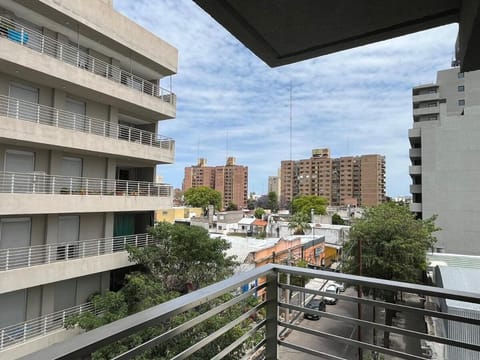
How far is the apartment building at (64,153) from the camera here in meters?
6.85

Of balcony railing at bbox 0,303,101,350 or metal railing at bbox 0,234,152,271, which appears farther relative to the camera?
metal railing at bbox 0,234,152,271

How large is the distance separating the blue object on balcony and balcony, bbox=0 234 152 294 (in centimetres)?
459

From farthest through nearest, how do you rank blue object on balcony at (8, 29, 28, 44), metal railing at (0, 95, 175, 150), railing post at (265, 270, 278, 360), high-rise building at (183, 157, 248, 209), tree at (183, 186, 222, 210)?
high-rise building at (183, 157, 248, 209) < tree at (183, 186, 222, 210) < metal railing at (0, 95, 175, 150) < blue object on balcony at (8, 29, 28, 44) < railing post at (265, 270, 278, 360)

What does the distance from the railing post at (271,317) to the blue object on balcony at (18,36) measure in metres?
8.00

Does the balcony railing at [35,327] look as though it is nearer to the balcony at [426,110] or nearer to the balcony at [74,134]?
the balcony at [74,134]

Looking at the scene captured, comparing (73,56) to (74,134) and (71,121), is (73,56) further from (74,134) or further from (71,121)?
(74,134)

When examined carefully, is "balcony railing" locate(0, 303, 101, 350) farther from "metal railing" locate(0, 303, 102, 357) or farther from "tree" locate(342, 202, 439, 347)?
"tree" locate(342, 202, 439, 347)

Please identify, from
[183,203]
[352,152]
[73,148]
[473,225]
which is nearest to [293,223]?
[473,225]

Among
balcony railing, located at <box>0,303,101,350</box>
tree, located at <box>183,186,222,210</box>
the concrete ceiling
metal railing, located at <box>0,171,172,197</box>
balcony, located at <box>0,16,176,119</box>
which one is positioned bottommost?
balcony railing, located at <box>0,303,101,350</box>

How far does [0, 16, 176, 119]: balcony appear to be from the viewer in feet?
21.7

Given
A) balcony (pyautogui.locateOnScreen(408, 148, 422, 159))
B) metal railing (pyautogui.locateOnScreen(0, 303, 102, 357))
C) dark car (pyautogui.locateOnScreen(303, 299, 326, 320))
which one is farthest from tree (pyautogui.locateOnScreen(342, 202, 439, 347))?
balcony (pyautogui.locateOnScreen(408, 148, 422, 159))

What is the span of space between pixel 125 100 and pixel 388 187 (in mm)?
50950

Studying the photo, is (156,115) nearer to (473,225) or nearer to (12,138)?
(12,138)

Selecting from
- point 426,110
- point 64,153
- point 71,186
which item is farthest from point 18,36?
point 426,110
